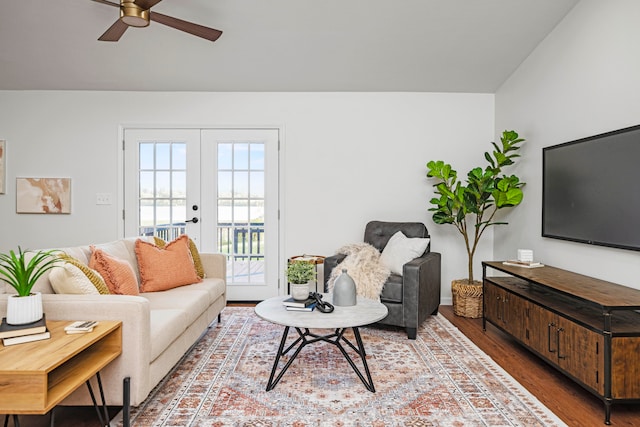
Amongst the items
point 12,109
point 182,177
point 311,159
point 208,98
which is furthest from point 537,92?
point 12,109

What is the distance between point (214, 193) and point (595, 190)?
361 centimetres

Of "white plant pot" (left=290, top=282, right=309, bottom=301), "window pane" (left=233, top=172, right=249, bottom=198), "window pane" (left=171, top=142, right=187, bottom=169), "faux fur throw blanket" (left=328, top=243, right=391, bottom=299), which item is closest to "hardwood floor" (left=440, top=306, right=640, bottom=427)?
"faux fur throw blanket" (left=328, top=243, right=391, bottom=299)

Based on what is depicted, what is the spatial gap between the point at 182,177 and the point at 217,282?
1.62 meters

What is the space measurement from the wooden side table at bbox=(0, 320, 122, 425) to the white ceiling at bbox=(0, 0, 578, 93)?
266 cm

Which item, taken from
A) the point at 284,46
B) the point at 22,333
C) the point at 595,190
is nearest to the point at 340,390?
the point at 22,333

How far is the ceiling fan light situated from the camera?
→ 7.95 ft

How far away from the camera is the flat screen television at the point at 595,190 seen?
2.60 m

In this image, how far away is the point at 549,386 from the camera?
2.54 meters

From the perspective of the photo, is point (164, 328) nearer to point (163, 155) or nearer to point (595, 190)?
point (163, 155)

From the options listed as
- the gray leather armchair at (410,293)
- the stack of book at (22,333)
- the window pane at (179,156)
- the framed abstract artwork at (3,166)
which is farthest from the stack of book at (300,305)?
the framed abstract artwork at (3,166)

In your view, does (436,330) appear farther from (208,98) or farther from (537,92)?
(208,98)

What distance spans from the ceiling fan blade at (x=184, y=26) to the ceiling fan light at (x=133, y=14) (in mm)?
46

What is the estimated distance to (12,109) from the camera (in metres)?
4.57

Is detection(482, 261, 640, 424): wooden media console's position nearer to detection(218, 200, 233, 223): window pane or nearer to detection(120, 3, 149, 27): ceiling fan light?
detection(218, 200, 233, 223): window pane
